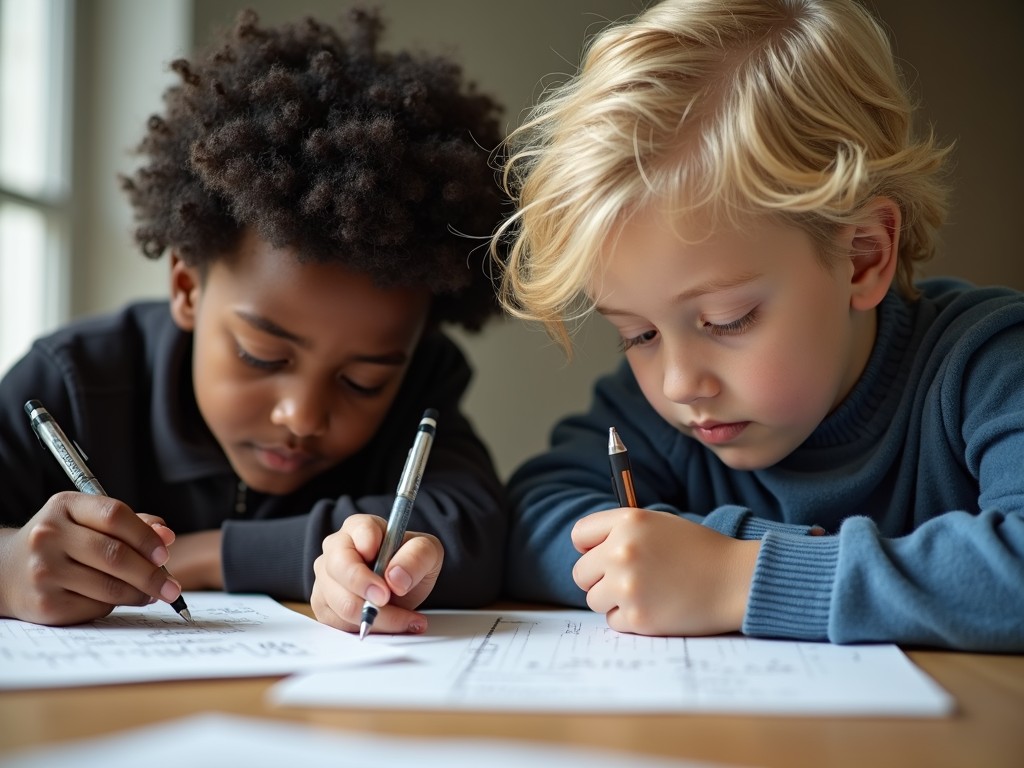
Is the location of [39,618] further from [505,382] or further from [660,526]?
[505,382]

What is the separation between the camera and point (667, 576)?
2.63 ft

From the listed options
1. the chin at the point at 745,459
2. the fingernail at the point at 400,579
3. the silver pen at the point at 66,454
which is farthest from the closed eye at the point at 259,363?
the chin at the point at 745,459

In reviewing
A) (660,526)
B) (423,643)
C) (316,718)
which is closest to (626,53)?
(660,526)

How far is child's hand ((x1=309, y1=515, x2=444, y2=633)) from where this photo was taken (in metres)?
0.80

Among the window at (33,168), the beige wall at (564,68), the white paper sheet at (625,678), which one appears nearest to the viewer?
the white paper sheet at (625,678)

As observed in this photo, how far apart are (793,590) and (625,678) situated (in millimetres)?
194

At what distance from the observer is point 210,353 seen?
113 centimetres

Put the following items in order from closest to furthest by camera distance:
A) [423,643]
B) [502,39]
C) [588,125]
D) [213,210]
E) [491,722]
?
[491,722] → [423,643] → [588,125] → [213,210] → [502,39]

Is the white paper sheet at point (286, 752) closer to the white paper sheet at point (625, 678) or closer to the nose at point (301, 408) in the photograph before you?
the white paper sheet at point (625, 678)

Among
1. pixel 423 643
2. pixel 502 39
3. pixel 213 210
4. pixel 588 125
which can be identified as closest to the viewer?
pixel 423 643

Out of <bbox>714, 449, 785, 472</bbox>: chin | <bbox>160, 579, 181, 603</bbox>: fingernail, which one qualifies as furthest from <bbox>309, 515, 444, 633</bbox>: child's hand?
<bbox>714, 449, 785, 472</bbox>: chin

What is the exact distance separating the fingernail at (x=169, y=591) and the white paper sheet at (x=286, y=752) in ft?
1.04

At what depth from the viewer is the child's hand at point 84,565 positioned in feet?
2.70

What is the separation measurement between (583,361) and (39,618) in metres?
1.25
